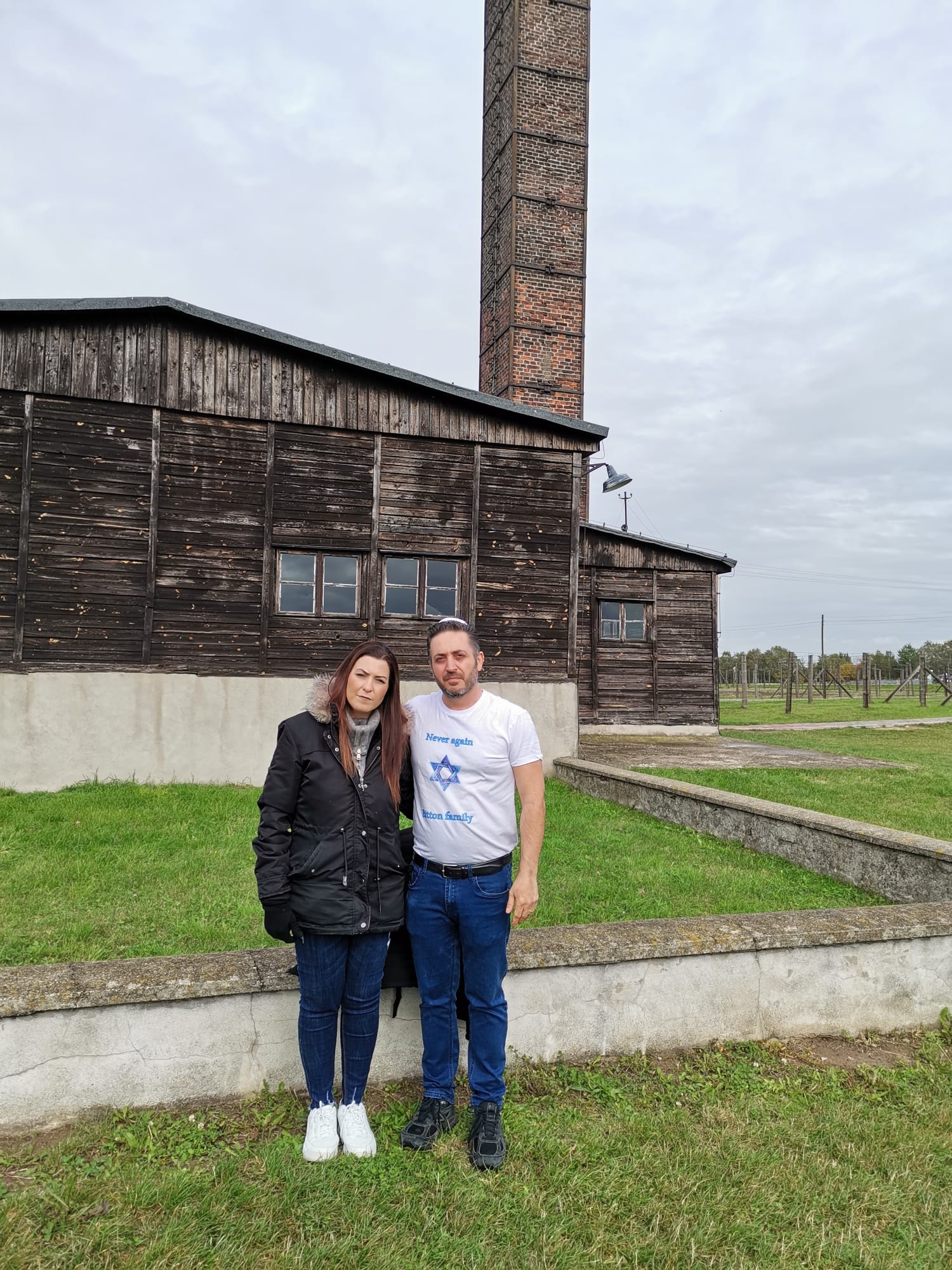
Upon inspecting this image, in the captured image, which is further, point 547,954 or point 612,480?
point 612,480

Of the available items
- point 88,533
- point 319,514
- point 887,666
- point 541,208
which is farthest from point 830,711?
point 887,666

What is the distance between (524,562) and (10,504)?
766 centimetres

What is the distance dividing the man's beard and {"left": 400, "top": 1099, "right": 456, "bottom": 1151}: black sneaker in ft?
5.31


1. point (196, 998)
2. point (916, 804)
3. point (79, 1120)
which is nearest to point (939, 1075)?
point (196, 998)

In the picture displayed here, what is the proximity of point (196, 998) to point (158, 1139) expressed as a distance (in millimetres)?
499

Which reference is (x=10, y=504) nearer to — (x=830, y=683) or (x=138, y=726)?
(x=138, y=726)

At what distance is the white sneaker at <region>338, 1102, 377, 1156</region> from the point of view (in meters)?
3.16

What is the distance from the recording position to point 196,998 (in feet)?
11.2

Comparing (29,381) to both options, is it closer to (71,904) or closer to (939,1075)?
(71,904)

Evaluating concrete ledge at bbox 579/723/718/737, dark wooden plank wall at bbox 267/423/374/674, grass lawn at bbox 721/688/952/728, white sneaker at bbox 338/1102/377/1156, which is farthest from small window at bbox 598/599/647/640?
white sneaker at bbox 338/1102/377/1156

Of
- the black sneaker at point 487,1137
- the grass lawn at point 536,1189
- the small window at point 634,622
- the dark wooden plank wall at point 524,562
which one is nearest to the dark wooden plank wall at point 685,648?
the small window at point 634,622

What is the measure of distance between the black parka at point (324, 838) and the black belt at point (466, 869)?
163 mm

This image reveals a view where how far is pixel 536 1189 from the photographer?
299 cm

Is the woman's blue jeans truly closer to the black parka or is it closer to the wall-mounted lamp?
the black parka
